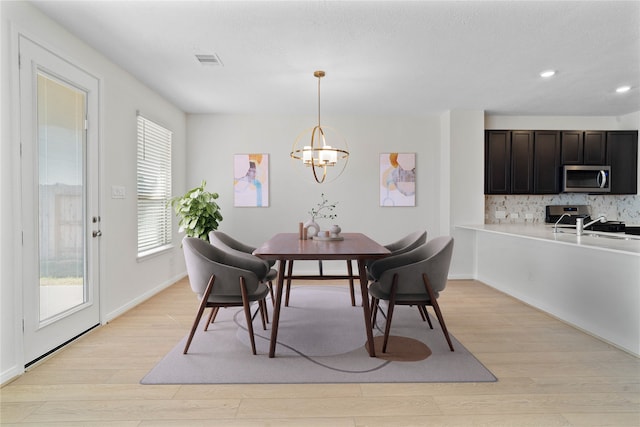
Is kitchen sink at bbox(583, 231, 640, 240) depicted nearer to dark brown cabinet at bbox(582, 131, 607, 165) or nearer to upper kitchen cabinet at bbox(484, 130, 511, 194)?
upper kitchen cabinet at bbox(484, 130, 511, 194)

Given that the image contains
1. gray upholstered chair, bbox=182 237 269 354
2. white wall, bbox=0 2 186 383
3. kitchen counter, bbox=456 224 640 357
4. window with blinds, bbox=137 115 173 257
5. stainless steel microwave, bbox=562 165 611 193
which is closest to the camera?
white wall, bbox=0 2 186 383

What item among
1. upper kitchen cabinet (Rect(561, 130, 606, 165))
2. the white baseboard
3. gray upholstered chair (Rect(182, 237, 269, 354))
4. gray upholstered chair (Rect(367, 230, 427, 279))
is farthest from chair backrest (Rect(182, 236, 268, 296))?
upper kitchen cabinet (Rect(561, 130, 606, 165))

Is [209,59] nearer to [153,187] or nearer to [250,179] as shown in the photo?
[153,187]

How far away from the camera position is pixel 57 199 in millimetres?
2627

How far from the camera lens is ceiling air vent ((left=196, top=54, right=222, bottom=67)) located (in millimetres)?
3119

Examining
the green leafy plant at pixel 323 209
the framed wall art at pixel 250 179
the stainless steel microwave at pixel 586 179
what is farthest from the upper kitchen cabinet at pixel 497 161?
the framed wall art at pixel 250 179

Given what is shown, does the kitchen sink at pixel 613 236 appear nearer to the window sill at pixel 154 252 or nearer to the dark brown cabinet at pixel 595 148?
the dark brown cabinet at pixel 595 148

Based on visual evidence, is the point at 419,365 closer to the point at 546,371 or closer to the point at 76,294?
the point at 546,371

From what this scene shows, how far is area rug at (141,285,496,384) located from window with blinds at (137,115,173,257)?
1.59 meters

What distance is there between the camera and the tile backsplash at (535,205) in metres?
5.24

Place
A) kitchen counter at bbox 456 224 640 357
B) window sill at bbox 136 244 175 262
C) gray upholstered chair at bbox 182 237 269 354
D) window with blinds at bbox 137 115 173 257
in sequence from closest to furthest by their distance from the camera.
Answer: gray upholstered chair at bbox 182 237 269 354
kitchen counter at bbox 456 224 640 357
window sill at bbox 136 244 175 262
window with blinds at bbox 137 115 173 257

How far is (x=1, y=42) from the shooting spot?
2.12 meters

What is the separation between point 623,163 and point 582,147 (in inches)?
25.1

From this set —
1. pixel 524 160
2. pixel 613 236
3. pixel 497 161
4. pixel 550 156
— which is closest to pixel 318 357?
pixel 613 236
